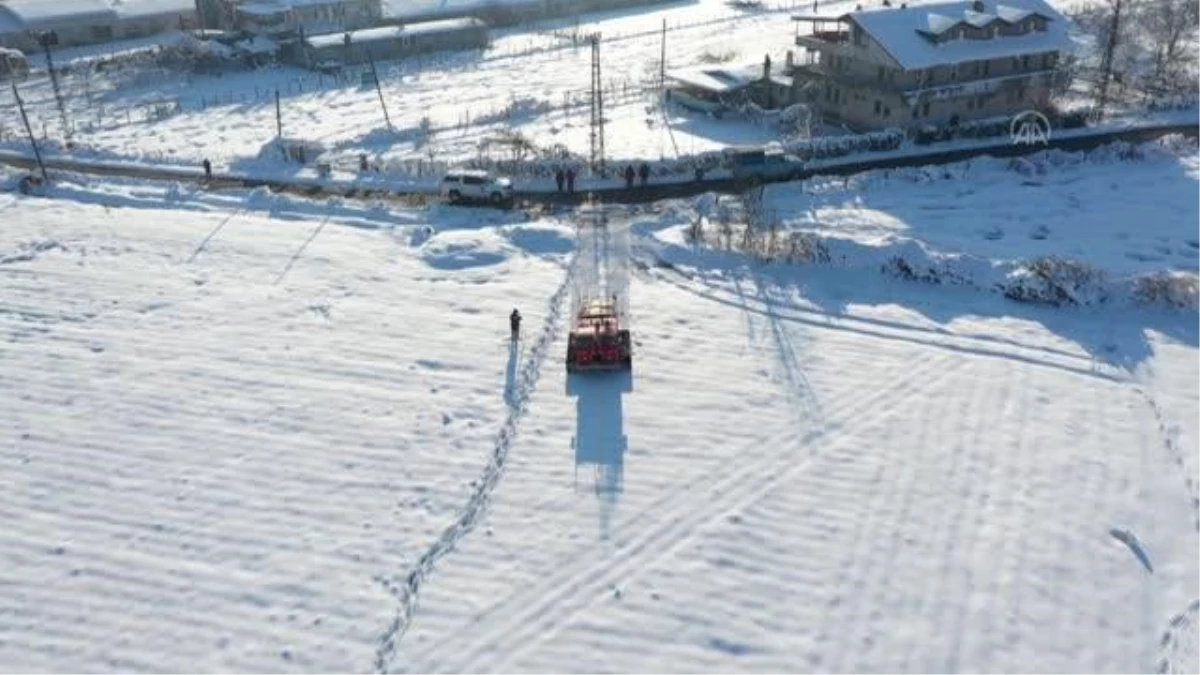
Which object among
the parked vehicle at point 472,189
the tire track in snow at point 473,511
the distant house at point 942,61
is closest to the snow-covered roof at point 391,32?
the distant house at point 942,61

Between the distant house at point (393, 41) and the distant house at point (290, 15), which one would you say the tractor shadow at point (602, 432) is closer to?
the distant house at point (393, 41)

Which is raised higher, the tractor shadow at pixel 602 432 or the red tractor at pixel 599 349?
the red tractor at pixel 599 349

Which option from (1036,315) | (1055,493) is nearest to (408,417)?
(1055,493)

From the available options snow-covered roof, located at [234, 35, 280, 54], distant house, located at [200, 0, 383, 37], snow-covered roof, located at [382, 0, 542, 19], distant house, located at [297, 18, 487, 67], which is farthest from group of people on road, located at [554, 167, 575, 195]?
snow-covered roof, located at [382, 0, 542, 19]

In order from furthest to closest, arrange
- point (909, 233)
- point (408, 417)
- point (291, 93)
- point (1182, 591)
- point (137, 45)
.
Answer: point (137, 45) → point (291, 93) → point (909, 233) → point (408, 417) → point (1182, 591)

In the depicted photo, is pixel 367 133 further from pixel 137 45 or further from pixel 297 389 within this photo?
pixel 137 45

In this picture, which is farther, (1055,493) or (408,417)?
(408,417)

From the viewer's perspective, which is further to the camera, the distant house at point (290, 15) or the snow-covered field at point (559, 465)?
the distant house at point (290, 15)

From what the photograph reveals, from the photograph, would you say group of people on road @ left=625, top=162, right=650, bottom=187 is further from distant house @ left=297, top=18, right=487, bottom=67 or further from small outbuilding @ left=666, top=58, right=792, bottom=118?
distant house @ left=297, top=18, right=487, bottom=67
